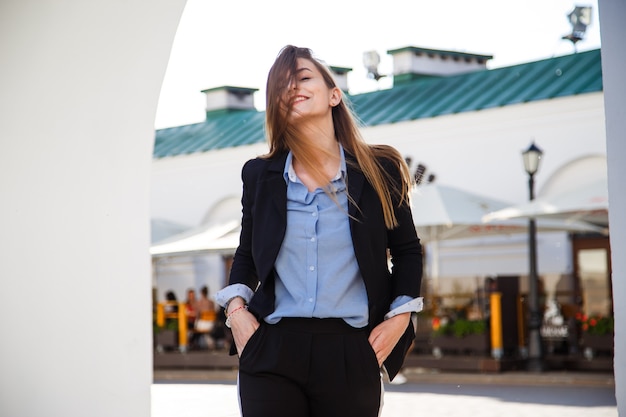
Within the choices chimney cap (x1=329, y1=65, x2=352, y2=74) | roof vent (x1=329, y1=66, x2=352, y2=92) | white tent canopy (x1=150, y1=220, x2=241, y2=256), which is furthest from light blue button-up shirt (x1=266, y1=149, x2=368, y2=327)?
roof vent (x1=329, y1=66, x2=352, y2=92)

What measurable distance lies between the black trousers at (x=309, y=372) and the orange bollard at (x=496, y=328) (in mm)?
12880

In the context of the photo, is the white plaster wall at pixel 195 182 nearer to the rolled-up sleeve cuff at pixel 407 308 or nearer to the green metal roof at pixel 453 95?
the green metal roof at pixel 453 95

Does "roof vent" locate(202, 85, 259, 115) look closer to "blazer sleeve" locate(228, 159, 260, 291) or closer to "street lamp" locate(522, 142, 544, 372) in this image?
"street lamp" locate(522, 142, 544, 372)

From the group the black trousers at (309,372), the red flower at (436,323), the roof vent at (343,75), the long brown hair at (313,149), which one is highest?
the roof vent at (343,75)

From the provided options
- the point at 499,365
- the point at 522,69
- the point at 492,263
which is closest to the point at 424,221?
the point at 499,365

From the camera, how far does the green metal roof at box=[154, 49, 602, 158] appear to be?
20344 millimetres

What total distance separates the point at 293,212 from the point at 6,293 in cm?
143

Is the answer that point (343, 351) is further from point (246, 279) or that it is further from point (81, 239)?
point (81, 239)

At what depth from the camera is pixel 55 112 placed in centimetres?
397

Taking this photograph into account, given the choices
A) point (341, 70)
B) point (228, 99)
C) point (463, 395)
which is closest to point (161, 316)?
point (463, 395)

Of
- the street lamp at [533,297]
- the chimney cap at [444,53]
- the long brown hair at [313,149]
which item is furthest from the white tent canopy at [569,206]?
the long brown hair at [313,149]

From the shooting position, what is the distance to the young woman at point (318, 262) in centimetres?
283

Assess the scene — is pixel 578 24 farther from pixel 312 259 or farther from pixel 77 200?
pixel 312 259

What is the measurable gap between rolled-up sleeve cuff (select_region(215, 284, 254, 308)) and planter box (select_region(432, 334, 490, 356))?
1273 centimetres
